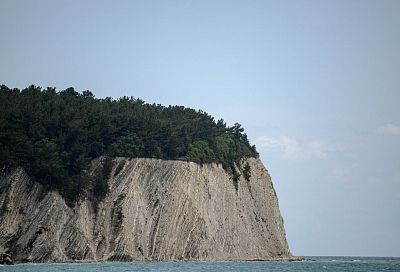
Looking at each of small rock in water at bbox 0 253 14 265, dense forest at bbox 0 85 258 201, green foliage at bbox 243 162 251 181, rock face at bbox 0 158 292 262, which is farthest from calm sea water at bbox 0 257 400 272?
green foliage at bbox 243 162 251 181

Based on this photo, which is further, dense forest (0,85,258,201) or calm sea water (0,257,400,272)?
dense forest (0,85,258,201)

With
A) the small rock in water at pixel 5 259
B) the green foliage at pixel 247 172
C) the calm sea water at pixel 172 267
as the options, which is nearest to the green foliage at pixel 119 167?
the calm sea water at pixel 172 267

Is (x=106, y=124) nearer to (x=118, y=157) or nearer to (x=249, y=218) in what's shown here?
(x=118, y=157)

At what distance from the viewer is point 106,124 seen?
348 feet

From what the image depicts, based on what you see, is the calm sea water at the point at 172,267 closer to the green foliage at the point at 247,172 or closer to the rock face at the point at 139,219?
the rock face at the point at 139,219

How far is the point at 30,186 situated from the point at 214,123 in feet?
136

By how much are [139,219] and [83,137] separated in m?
12.5

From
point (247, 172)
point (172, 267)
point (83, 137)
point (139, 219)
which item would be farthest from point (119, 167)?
point (247, 172)

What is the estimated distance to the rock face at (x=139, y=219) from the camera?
91.8m

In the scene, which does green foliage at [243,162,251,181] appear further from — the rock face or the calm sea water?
the calm sea water

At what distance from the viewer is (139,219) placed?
3880 inches

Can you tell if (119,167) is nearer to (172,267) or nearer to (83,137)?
(83,137)

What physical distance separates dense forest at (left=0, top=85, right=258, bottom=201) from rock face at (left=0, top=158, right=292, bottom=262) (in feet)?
5.86

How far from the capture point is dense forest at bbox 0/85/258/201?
316 feet
